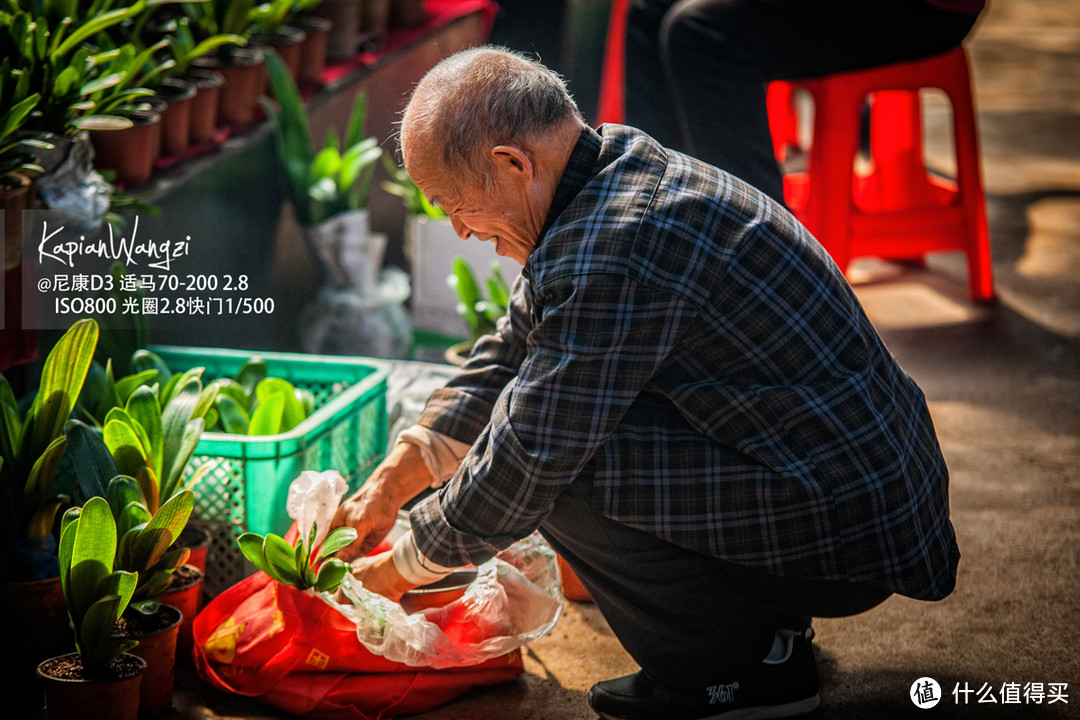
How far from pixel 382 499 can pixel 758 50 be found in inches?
56.4

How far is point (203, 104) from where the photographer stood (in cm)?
242

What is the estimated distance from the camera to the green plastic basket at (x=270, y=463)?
1.64 metres

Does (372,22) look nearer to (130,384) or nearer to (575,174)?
(130,384)

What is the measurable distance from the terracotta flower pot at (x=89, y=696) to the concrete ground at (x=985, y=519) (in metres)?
0.16

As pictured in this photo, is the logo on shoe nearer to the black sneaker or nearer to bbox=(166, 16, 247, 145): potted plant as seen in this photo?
the black sneaker

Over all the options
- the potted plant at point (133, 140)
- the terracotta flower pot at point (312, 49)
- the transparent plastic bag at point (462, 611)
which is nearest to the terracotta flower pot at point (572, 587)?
the transparent plastic bag at point (462, 611)

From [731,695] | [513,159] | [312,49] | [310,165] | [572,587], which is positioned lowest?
[572,587]

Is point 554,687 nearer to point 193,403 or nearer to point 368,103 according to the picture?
point 193,403

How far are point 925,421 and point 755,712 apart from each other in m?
0.46

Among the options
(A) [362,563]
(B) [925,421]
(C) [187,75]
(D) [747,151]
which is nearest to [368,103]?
(C) [187,75]

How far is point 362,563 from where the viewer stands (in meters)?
1.50

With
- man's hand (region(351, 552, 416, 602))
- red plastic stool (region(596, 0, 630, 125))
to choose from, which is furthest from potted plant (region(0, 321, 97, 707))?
red plastic stool (region(596, 0, 630, 125))

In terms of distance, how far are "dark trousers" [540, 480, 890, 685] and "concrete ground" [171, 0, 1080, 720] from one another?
173 mm

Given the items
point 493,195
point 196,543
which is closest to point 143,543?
point 196,543
